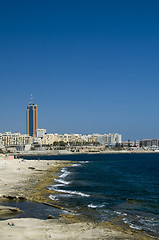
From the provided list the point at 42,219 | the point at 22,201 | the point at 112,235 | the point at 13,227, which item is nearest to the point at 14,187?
the point at 22,201

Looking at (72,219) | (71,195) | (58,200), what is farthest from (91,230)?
(71,195)

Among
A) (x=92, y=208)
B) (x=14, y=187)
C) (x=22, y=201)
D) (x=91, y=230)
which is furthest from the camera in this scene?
(x=14, y=187)

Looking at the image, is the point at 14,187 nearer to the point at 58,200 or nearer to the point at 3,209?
the point at 58,200

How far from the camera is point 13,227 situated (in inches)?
836

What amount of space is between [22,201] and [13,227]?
1095 cm

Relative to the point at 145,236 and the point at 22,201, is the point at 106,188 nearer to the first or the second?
the point at 22,201

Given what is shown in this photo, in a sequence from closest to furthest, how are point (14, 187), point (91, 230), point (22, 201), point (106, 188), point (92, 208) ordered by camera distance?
point (91, 230), point (92, 208), point (22, 201), point (14, 187), point (106, 188)

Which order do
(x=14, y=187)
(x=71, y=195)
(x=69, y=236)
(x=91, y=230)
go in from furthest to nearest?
(x=14, y=187), (x=71, y=195), (x=91, y=230), (x=69, y=236)

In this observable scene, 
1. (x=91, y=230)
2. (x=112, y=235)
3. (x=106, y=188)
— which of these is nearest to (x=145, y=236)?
(x=112, y=235)

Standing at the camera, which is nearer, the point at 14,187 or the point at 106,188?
the point at 14,187

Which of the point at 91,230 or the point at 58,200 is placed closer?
the point at 91,230

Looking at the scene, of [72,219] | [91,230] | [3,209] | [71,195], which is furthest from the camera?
[71,195]

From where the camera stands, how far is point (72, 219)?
81.8 ft

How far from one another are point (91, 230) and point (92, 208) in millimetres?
7857
